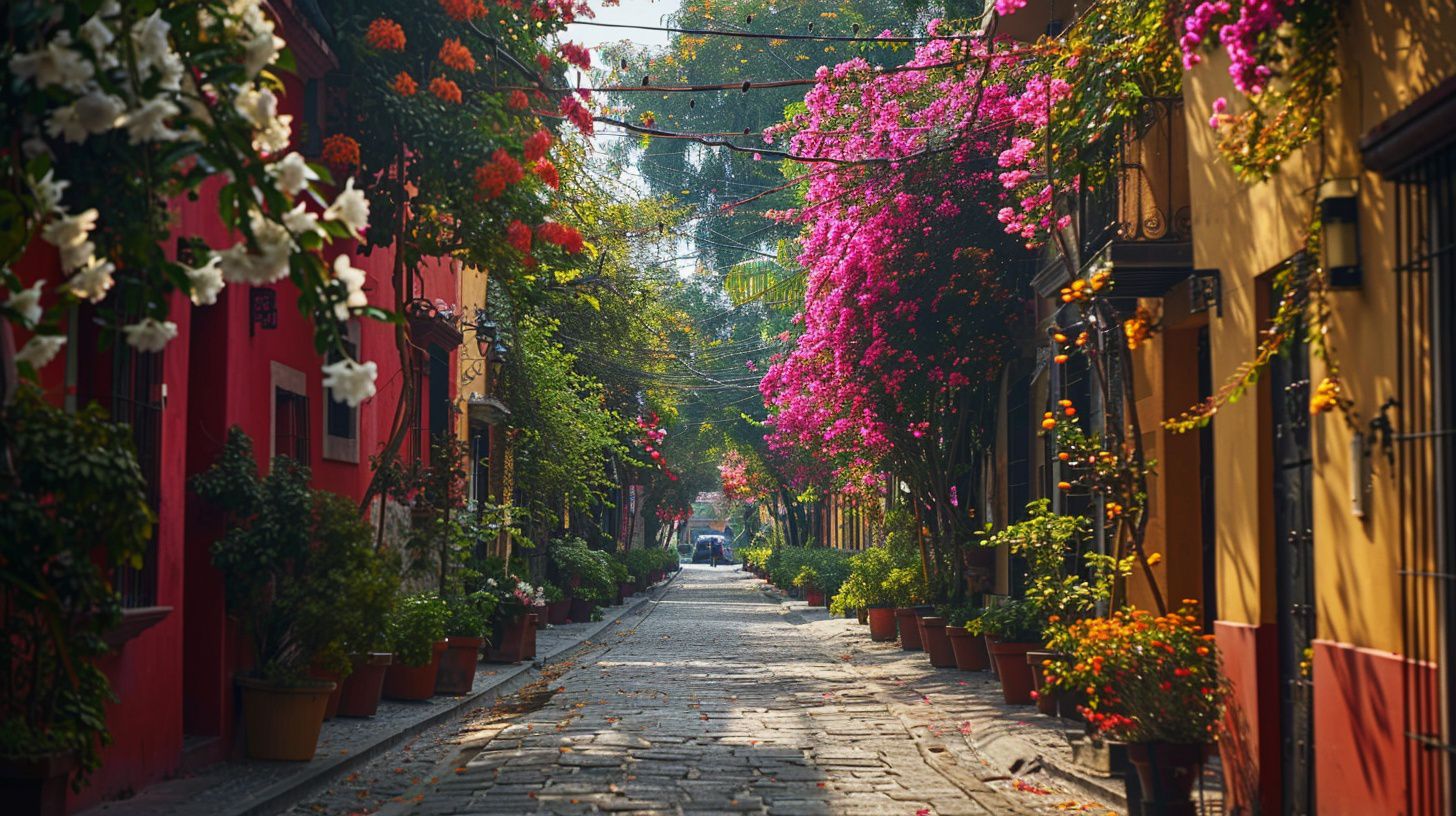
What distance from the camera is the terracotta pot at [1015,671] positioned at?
1565 centimetres

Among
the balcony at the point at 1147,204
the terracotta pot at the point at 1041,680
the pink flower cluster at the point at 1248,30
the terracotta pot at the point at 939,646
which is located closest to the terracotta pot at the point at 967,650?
the terracotta pot at the point at 939,646

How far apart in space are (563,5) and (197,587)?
6.38 meters

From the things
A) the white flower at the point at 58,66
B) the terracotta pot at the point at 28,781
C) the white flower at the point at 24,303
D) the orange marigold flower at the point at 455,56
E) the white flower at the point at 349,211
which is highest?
the orange marigold flower at the point at 455,56

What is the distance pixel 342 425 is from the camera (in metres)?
15.9

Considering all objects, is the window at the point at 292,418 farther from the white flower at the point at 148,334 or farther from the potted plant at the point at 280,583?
the white flower at the point at 148,334

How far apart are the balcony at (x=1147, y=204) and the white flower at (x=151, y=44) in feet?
26.8

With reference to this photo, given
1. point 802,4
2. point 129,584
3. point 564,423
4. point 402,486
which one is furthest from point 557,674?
point 802,4

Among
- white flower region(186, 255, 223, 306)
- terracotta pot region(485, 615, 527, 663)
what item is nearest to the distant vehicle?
terracotta pot region(485, 615, 527, 663)

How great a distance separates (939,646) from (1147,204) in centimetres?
859

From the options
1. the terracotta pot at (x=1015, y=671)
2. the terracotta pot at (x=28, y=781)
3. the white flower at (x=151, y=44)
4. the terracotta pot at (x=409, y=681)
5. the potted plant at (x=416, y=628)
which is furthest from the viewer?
the terracotta pot at (x=1015, y=671)

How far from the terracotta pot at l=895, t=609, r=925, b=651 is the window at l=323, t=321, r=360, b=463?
10099 millimetres

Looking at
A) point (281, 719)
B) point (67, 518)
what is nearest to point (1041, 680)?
point (281, 719)

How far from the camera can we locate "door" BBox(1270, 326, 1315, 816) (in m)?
8.36

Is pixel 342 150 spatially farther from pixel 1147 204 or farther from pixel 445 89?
pixel 1147 204
